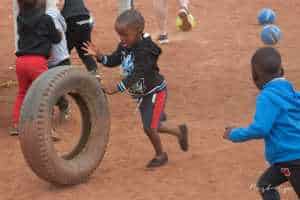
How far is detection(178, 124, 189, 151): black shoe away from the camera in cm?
642

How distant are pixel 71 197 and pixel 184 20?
19.3 ft

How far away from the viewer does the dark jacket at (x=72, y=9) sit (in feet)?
26.1

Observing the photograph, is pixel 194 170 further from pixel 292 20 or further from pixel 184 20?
pixel 292 20

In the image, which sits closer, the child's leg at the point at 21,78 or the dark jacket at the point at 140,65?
the dark jacket at the point at 140,65

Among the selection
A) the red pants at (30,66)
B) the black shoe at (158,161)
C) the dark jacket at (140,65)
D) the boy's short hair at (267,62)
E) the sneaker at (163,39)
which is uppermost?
the boy's short hair at (267,62)

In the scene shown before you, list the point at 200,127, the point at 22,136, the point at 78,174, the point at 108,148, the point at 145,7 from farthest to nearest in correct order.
→ the point at 145,7 < the point at 200,127 < the point at 108,148 < the point at 78,174 < the point at 22,136

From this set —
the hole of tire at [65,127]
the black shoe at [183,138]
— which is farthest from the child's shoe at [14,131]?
the black shoe at [183,138]

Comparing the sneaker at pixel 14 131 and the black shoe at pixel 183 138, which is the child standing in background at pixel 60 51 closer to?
the sneaker at pixel 14 131

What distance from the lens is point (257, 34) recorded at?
1141 cm

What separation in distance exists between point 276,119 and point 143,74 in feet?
5.98

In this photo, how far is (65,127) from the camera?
24.5 feet

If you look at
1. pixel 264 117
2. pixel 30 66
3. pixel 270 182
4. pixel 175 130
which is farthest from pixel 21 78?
pixel 264 117

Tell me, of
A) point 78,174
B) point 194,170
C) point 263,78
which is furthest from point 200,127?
point 263,78

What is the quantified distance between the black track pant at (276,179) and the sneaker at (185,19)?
6260 millimetres
